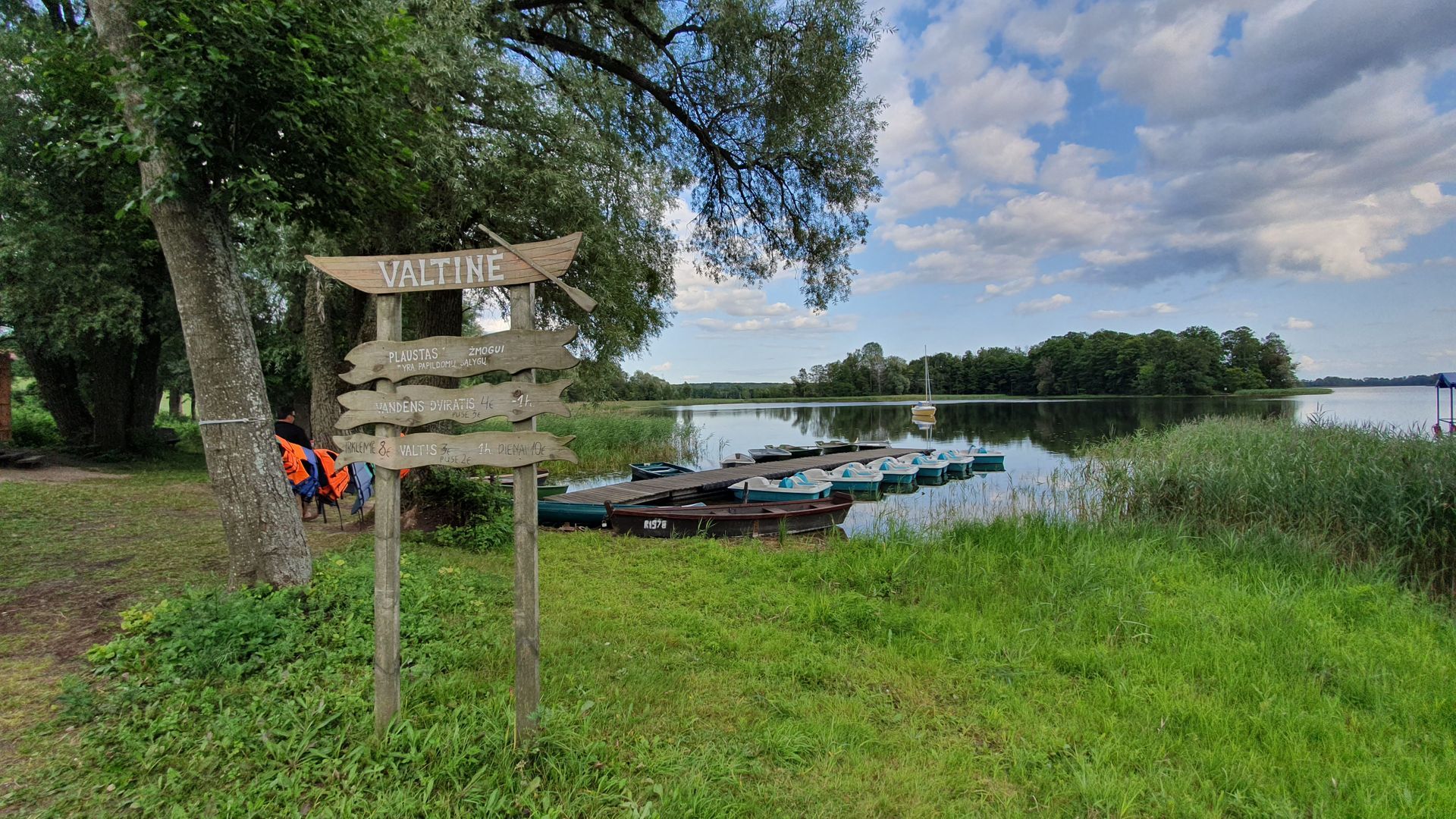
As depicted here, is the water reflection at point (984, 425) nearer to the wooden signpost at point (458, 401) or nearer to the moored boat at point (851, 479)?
the moored boat at point (851, 479)

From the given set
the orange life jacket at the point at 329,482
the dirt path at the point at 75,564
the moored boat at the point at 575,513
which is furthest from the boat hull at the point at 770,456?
the orange life jacket at the point at 329,482

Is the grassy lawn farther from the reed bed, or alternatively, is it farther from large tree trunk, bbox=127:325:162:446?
large tree trunk, bbox=127:325:162:446

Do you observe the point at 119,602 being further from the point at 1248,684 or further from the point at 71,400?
the point at 71,400

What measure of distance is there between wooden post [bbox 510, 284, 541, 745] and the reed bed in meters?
7.47

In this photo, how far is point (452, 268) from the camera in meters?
3.16

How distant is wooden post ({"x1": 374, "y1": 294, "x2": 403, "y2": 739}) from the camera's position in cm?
308

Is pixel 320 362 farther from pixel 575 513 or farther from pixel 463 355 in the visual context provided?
pixel 463 355

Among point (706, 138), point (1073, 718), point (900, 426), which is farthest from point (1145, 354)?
point (1073, 718)

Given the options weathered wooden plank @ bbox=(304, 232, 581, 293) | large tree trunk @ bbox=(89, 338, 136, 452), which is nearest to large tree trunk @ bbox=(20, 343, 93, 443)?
large tree trunk @ bbox=(89, 338, 136, 452)

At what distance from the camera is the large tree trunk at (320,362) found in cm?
883

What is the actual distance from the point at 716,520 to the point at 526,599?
5.58 meters

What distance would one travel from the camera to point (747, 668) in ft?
13.0

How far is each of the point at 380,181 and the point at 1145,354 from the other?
79.8m

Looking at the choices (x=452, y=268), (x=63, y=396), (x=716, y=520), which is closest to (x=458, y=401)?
(x=452, y=268)
